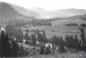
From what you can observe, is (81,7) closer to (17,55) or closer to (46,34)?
(46,34)

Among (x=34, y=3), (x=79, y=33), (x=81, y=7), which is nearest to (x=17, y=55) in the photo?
(x=34, y=3)

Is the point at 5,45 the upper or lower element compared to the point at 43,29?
lower

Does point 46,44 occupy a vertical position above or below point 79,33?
below

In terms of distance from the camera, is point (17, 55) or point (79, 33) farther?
point (79, 33)

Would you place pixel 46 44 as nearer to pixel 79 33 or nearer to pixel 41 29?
pixel 41 29

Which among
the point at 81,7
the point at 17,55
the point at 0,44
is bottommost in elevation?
the point at 17,55

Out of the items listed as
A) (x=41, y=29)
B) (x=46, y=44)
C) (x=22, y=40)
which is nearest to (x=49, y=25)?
(x=41, y=29)

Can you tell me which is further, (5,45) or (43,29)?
(43,29)
